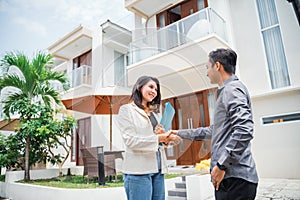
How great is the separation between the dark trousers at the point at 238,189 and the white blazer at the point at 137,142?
1.09ft

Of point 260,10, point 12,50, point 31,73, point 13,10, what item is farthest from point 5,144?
point 260,10

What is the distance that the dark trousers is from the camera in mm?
877

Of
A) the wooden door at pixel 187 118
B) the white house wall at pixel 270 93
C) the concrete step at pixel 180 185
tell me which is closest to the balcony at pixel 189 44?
the white house wall at pixel 270 93

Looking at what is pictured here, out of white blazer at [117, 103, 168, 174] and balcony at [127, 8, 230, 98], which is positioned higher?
balcony at [127, 8, 230, 98]

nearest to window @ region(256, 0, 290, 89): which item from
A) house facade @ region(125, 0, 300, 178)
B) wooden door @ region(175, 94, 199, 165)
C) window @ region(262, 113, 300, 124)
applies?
house facade @ region(125, 0, 300, 178)

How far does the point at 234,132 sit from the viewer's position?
0.85 m

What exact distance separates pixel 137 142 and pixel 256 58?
4.77 m

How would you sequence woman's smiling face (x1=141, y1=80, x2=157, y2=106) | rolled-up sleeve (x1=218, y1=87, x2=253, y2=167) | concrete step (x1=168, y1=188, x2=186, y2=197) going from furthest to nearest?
concrete step (x1=168, y1=188, x2=186, y2=197) → woman's smiling face (x1=141, y1=80, x2=157, y2=106) → rolled-up sleeve (x1=218, y1=87, x2=253, y2=167)

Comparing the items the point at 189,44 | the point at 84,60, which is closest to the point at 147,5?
the point at 189,44

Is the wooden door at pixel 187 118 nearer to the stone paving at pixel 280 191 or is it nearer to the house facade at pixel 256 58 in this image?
the house facade at pixel 256 58

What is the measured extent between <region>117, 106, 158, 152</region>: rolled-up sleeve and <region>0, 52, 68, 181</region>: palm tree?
4077 mm

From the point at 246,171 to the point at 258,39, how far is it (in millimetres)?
4835

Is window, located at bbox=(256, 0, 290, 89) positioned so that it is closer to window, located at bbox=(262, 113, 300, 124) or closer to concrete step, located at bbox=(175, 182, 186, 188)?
window, located at bbox=(262, 113, 300, 124)

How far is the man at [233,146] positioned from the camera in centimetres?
84
